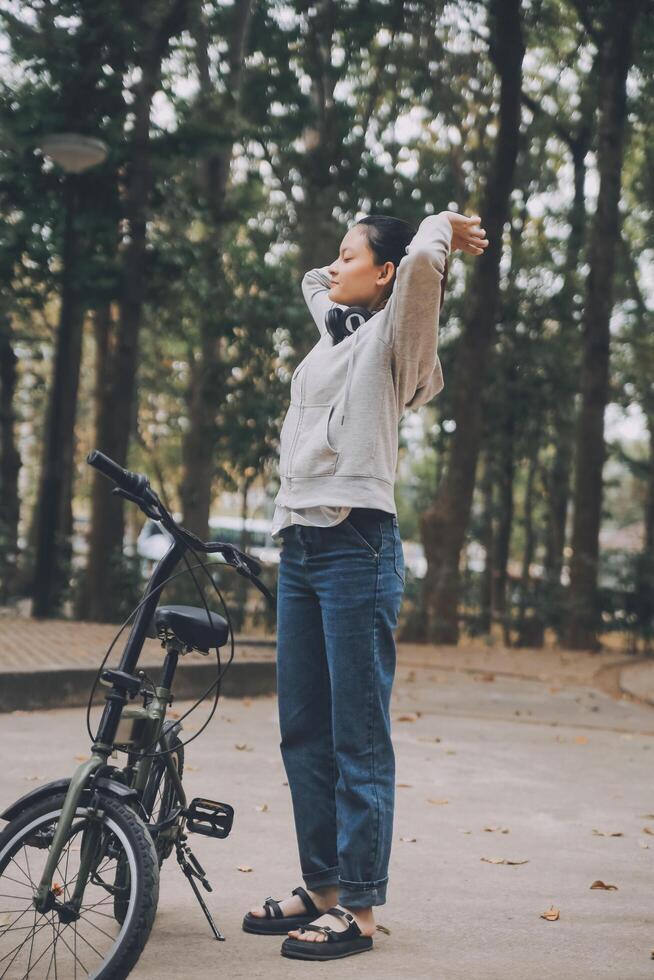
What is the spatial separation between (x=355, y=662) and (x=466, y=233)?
1280 mm

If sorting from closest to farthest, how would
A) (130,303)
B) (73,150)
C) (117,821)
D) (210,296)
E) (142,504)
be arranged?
(117,821) < (142,504) < (73,150) < (130,303) < (210,296)

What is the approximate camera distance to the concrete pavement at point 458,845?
361 cm

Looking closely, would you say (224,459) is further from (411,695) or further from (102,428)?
(411,695)

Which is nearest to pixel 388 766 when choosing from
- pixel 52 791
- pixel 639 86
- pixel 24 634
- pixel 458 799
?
pixel 52 791

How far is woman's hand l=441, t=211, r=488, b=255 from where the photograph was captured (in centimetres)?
352

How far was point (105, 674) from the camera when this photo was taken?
326cm

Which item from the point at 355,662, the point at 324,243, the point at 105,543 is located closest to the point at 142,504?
the point at 355,662

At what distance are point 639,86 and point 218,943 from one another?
19.5 m

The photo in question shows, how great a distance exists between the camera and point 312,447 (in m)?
3.54

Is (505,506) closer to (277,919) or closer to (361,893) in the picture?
(277,919)

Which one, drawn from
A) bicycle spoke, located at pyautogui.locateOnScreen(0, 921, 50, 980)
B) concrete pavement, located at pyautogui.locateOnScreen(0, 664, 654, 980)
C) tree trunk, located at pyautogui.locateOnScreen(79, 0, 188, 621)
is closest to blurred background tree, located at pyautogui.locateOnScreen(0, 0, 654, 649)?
tree trunk, located at pyautogui.locateOnScreen(79, 0, 188, 621)

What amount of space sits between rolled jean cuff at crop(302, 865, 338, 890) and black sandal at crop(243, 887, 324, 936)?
75mm

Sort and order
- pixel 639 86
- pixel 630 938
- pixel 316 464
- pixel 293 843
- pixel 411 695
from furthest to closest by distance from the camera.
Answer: pixel 639 86 → pixel 411 695 → pixel 293 843 → pixel 630 938 → pixel 316 464

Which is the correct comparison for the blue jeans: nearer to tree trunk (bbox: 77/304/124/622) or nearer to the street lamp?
the street lamp
